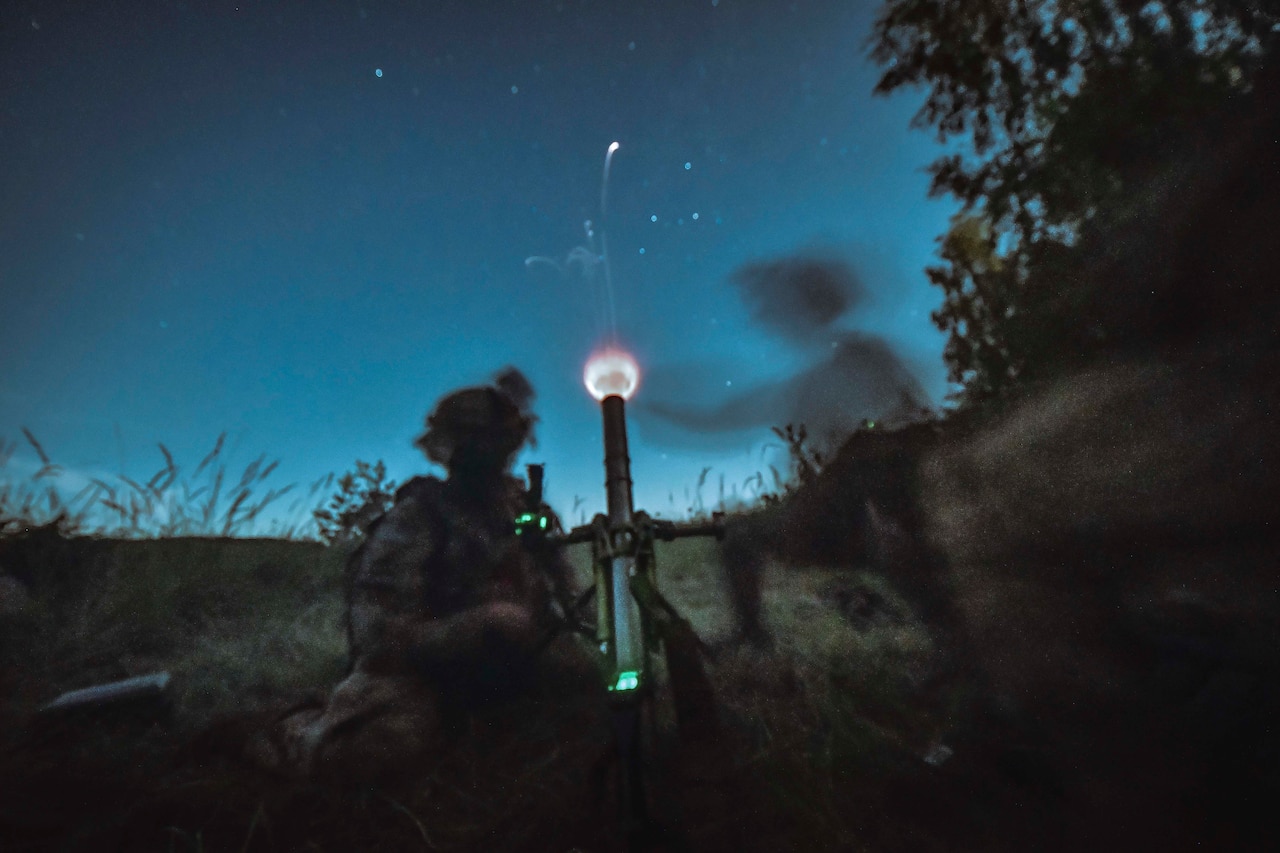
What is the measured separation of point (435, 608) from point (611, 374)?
2.46 meters

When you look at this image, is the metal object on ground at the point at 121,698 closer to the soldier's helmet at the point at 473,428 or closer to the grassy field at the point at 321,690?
the grassy field at the point at 321,690

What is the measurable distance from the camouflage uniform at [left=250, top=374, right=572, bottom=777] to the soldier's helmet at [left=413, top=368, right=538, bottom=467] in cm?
1

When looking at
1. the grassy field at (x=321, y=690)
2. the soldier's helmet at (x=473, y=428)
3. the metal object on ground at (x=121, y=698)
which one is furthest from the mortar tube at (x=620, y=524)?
the metal object on ground at (x=121, y=698)

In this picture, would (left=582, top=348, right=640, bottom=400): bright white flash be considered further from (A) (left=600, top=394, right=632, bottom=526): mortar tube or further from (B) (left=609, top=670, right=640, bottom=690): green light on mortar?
(B) (left=609, top=670, right=640, bottom=690): green light on mortar

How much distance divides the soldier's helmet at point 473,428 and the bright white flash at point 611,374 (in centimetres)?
135

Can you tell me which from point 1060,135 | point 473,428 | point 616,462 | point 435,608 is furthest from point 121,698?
point 1060,135

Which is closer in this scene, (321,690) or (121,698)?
(121,698)

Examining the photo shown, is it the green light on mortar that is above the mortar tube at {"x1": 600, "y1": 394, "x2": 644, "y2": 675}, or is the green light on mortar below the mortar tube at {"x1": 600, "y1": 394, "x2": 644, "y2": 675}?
Result: below

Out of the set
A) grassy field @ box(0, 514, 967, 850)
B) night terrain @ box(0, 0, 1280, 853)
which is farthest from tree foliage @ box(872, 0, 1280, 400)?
grassy field @ box(0, 514, 967, 850)

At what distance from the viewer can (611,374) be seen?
14.4ft

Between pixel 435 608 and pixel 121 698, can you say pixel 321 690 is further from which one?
pixel 121 698

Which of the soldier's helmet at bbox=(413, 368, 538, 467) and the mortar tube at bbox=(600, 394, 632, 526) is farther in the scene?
the soldier's helmet at bbox=(413, 368, 538, 467)

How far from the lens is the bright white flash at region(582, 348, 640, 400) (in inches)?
173

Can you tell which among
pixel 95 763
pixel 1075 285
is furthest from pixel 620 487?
pixel 1075 285
